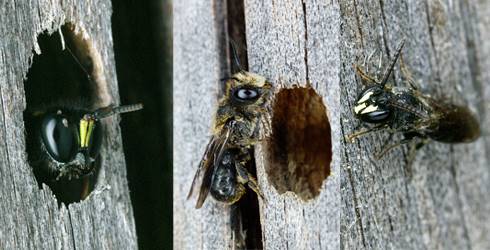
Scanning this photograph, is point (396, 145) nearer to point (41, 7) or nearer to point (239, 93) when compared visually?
point (239, 93)

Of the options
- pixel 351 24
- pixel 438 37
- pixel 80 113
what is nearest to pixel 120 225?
pixel 80 113

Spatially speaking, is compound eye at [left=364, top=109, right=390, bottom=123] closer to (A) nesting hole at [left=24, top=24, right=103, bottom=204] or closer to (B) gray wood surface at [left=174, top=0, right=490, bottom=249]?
(B) gray wood surface at [left=174, top=0, right=490, bottom=249]

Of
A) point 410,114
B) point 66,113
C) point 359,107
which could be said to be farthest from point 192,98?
point 410,114

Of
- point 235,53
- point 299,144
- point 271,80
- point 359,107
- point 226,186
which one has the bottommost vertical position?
point 226,186

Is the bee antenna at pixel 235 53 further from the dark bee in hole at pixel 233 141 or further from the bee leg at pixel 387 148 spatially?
the bee leg at pixel 387 148

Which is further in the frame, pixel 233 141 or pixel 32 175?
pixel 233 141

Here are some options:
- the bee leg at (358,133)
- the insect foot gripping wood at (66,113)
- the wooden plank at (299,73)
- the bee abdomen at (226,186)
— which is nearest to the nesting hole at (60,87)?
the insect foot gripping wood at (66,113)

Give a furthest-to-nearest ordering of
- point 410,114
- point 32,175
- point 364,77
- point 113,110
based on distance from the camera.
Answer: point 410,114 → point 113,110 → point 364,77 → point 32,175

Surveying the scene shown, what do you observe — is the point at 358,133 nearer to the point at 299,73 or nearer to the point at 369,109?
the point at 369,109
